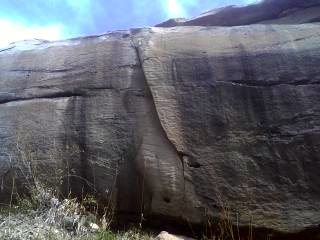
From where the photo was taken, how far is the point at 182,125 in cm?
555

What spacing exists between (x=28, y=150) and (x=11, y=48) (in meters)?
2.01

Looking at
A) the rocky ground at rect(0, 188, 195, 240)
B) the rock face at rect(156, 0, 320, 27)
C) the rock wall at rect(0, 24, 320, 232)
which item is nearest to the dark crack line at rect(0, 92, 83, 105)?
the rock wall at rect(0, 24, 320, 232)

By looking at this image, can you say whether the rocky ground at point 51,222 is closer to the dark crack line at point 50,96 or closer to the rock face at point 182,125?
the rock face at point 182,125

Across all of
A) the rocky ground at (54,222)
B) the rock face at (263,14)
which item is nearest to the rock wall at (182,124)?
the rocky ground at (54,222)

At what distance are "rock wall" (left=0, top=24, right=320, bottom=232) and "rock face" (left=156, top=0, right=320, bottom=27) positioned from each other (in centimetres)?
74

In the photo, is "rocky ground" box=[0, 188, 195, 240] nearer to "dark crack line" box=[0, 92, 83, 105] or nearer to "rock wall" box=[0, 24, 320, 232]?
"rock wall" box=[0, 24, 320, 232]

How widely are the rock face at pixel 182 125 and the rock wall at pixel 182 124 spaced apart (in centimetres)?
1

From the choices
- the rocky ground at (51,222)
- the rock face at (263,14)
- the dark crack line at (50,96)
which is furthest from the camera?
the rock face at (263,14)

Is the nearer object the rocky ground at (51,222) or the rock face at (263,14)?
the rocky ground at (51,222)

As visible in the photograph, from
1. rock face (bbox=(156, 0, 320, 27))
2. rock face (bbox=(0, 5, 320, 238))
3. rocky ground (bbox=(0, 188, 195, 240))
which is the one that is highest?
rock face (bbox=(156, 0, 320, 27))

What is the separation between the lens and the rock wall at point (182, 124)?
5230 millimetres

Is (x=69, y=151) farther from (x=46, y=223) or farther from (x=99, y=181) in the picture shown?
(x=46, y=223)

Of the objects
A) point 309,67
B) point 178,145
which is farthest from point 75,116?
point 309,67

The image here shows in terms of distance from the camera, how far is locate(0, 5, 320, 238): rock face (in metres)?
5.23
